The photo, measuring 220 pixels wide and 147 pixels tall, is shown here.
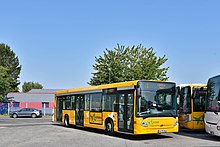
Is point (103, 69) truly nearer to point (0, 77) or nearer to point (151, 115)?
point (0, 77)

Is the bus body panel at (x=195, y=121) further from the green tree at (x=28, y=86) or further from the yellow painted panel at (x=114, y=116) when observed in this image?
the green tree at (x=28, y=86)

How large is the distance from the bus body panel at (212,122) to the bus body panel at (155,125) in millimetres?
1449

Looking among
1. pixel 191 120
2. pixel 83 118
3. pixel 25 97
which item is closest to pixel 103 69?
pixel 25 97

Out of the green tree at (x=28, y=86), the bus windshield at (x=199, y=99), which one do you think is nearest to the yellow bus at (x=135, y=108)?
the bus windshield at (x=199, y=99)

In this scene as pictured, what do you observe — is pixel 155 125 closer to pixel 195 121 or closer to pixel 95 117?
pixel 195 121

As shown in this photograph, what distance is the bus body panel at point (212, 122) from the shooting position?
14998 mm

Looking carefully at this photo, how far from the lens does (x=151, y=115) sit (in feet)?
50.6

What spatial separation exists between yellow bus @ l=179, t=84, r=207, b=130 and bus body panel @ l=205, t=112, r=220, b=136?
2613mm

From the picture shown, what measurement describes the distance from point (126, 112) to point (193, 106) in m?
4.53

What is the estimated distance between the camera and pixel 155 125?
15.5 meters

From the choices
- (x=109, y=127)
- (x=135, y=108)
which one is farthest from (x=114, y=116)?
(x=135, y=108)

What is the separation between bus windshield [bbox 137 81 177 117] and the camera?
50.7 feet

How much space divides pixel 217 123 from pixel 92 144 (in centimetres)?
537

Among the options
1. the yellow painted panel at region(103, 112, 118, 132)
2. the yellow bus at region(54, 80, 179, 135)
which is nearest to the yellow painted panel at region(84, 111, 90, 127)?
the yellow bus at region(54, 80, 179, 135)
